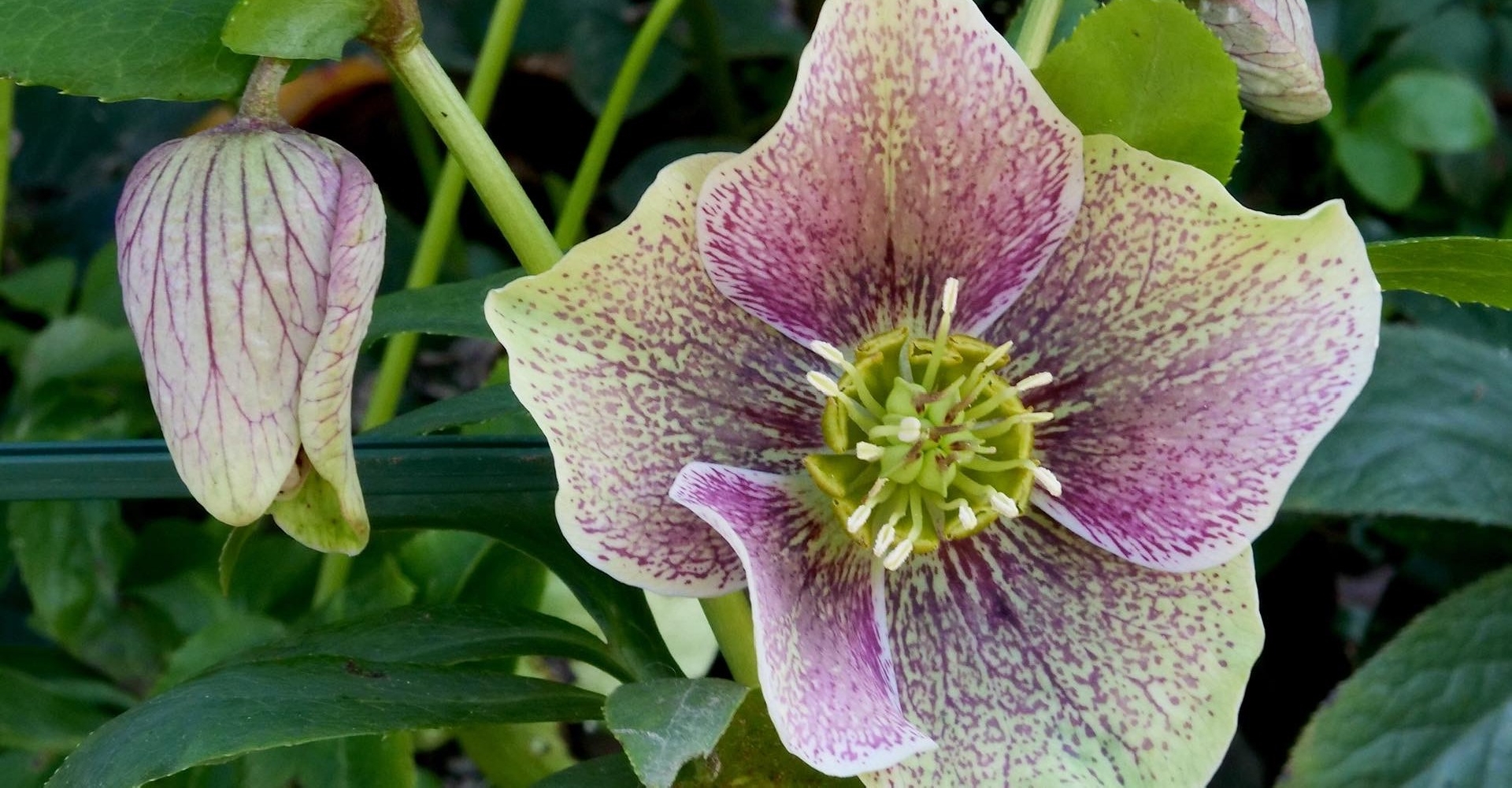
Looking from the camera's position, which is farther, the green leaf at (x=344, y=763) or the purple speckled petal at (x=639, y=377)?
the green leaf at (x=344, y=763)

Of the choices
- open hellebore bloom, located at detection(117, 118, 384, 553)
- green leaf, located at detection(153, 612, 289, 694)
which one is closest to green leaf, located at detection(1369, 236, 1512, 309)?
open hellebore bloom, located at detection(117, 118, 384, 553)

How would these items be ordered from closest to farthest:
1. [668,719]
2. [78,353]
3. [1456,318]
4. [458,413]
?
[668,719] < [458,413] < [78,353] < [1456,318]

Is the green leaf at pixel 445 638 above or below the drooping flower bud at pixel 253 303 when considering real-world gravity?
below

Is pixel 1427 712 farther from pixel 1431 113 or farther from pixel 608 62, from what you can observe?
pixel 608 62

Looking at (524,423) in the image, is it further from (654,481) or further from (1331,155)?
(1331,155)

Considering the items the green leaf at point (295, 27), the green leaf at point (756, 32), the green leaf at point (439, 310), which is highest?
the green leaf at point (295, 27)

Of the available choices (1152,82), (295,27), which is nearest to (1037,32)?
(1152,82)

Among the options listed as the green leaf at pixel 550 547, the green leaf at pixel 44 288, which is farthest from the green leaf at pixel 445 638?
the green leaf at pixel 44 288

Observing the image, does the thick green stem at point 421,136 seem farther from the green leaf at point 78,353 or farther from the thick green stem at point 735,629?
the thick green stem at point 735,629
